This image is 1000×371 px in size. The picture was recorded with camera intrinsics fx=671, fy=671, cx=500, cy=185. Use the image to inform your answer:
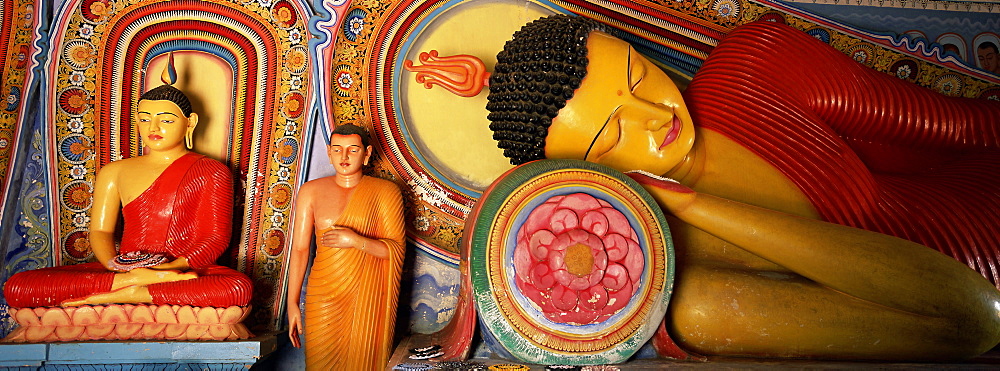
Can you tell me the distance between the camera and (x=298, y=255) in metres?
2.84

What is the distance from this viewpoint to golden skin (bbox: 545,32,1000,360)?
2.30m

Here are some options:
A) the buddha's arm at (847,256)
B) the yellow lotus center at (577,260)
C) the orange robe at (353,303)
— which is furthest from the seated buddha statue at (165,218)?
the buddha's arm at (847,256)

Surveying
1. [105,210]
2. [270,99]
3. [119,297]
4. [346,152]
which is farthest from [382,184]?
[105,210]

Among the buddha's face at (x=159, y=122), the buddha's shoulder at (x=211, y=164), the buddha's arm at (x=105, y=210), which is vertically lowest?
the buddha's arm at (x=105, y=210)

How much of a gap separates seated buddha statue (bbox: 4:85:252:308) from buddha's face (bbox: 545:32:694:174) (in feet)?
4.69

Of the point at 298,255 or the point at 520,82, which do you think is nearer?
the point at 520,82

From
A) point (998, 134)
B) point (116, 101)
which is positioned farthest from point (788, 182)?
point (116, 101)

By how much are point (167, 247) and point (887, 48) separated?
350cm

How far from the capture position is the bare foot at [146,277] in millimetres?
2594

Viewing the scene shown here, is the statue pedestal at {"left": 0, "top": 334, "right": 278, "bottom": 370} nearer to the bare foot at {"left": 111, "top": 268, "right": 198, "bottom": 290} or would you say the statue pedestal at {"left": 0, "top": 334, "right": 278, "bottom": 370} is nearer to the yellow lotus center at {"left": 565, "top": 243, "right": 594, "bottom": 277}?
the bare foot at {"left": 111, "top": 268, "right": 198, "bottom": 290}

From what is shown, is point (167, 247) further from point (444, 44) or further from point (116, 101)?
point (444, 44)

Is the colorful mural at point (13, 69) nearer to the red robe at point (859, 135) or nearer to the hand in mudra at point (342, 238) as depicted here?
the hand in mudra at point (342, 238)

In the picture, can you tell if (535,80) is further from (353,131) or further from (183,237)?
(183,237)

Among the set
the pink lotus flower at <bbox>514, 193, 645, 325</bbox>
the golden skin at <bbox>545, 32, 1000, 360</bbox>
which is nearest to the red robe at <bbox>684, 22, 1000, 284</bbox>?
the golden skin at <bbox>545, 32, 1000, 360</bbox>
